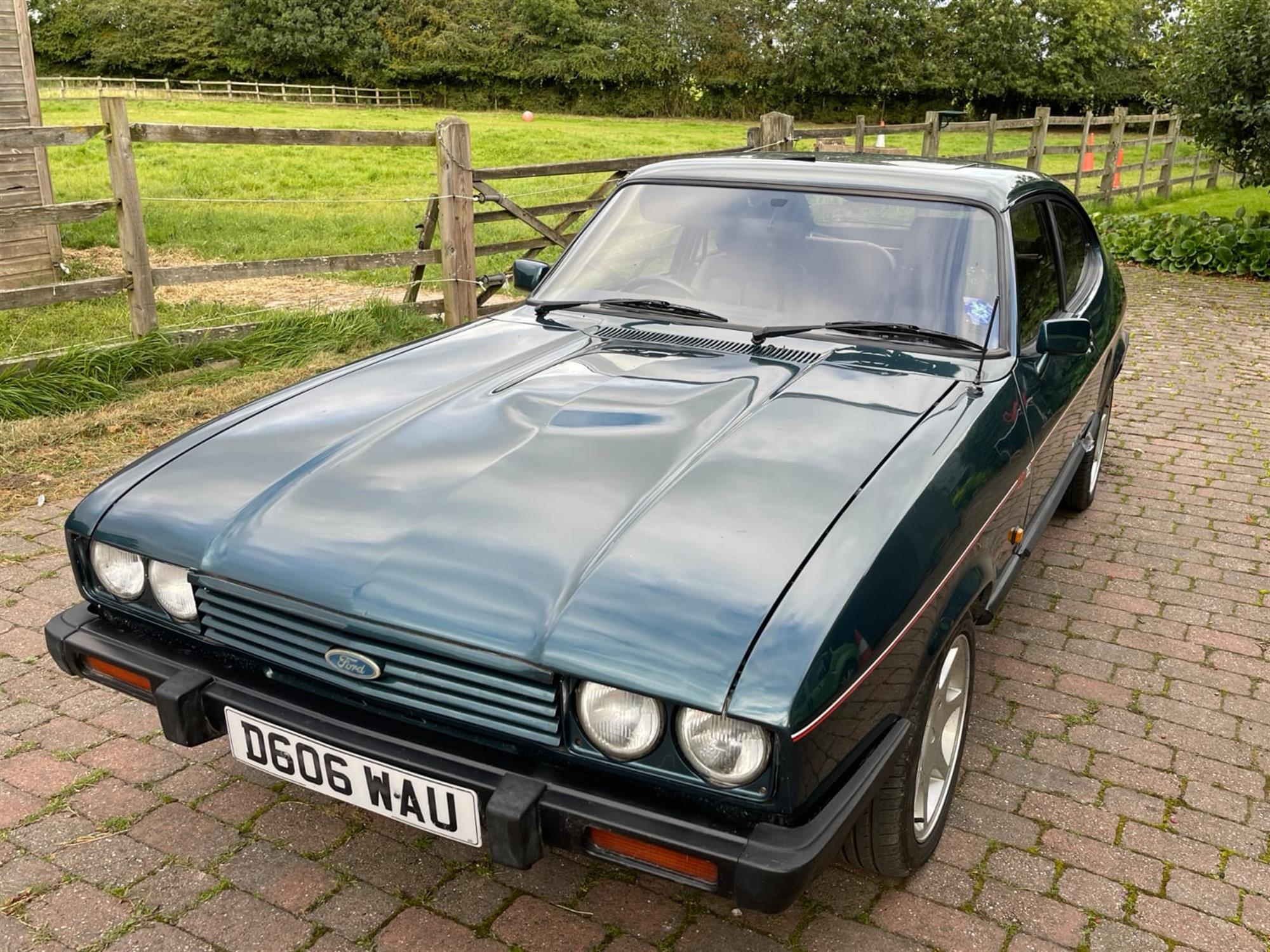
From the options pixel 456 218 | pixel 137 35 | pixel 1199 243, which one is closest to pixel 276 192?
pixel 456 218

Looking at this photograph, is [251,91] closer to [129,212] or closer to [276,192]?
[276,192]

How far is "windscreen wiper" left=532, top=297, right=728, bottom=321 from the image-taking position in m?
3.39

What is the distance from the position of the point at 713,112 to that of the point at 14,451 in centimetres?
5291

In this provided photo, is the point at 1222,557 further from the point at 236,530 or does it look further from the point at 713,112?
the point at 713,112

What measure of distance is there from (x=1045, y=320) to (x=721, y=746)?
2198mm

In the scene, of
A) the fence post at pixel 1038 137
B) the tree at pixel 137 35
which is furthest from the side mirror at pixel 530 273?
the tree at pixel 137 35

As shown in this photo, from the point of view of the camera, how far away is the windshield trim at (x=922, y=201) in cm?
315

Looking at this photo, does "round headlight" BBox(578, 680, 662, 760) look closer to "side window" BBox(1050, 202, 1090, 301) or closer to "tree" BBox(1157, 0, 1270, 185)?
"side window" BBox(1050, 202, 1090, 301)

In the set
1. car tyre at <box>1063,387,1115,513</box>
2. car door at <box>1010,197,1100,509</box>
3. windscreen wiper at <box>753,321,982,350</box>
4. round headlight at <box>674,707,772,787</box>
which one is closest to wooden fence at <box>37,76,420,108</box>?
car tyre at <box>1063,387,1115,513</box>

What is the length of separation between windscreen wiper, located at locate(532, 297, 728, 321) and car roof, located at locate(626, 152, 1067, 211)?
527mm

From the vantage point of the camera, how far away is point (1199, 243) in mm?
12445

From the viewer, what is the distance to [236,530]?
236cm

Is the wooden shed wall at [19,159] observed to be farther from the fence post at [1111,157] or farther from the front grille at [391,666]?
the fence post at [1111,157]

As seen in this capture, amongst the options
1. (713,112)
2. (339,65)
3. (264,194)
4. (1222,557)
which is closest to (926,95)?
(713,112)
